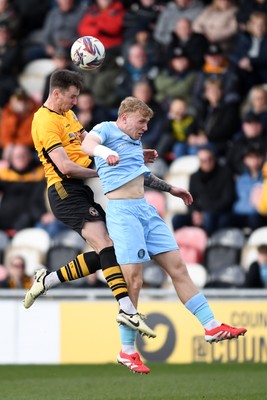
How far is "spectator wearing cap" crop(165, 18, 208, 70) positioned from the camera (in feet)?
61.5

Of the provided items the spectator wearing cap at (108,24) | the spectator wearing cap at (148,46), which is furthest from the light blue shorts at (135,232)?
the spectator wearing cap at (108,24)

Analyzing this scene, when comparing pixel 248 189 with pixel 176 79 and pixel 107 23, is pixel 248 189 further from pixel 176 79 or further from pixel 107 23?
pixel 107 23

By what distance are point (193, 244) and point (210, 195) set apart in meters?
0.80

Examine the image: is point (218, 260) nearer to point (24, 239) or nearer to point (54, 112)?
point (24, 239)

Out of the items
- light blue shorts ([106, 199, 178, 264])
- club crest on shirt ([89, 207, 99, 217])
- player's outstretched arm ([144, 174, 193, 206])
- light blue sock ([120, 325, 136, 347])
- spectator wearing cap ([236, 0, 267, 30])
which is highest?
spectator wearing cap ([236, 0, 267, 30])

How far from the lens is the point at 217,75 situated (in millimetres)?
18234

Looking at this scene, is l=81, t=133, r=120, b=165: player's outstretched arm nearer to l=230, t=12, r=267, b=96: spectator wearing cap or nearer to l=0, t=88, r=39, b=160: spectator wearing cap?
l=230, t=12, r=267, b=96: spectator wearing cap

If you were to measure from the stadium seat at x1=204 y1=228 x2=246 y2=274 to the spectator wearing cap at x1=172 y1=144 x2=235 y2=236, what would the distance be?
303mm

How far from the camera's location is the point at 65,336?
53.1 ft

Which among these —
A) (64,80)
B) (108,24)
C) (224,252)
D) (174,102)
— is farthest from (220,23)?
(64,80)

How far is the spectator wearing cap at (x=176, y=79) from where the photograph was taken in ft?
61.2

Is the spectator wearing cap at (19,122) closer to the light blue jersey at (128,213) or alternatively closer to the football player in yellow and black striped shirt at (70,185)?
the football player in yellow and black striped shirt at (70,185)

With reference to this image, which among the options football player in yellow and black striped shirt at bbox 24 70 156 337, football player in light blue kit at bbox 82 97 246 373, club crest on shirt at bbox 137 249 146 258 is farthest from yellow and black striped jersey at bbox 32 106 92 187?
club crest on shirt at bbox 137 249 146 258

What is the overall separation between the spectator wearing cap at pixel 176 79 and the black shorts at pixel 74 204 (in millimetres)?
8012
